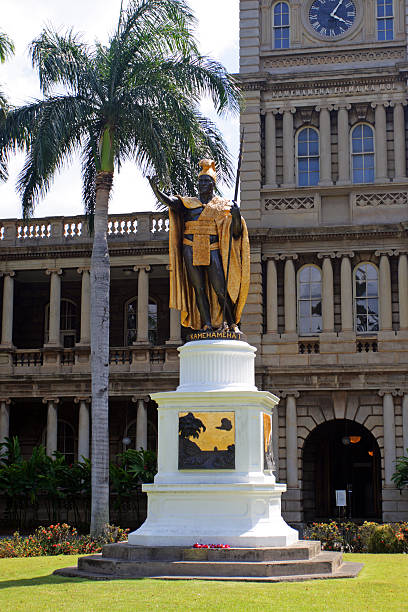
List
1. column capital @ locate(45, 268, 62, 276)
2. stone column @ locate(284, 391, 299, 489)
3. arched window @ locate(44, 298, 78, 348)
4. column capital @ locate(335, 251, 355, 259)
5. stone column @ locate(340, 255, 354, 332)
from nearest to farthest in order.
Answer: stone column @ locate(284, 391, 299, 489) → stone column @ locate(340, 255, 354, 332) → column capital @ locate(335, 251, 355, 259) → column capital @ locate(45, 268, 62, 276) → arched window @ locate(44, 298, 78, 348)

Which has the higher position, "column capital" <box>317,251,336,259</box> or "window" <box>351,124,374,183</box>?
"window" <box>351,124,374,183</box>

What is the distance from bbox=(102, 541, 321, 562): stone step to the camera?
471 inches

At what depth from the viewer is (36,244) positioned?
110ft

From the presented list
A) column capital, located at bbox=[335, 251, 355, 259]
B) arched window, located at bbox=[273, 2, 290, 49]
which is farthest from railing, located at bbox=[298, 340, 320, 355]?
arched window, located at bbox=[273, 2, 290, 49]

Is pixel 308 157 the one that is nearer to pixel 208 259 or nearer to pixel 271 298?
pixel 271 298

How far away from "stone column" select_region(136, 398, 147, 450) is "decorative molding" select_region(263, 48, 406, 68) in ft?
39.9

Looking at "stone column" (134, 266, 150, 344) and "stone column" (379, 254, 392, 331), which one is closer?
"stone column" (379, 254, 392, 331)

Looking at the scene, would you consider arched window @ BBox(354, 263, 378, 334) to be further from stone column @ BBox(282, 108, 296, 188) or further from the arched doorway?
stone column @ BBox(282, 108, 296, 188)

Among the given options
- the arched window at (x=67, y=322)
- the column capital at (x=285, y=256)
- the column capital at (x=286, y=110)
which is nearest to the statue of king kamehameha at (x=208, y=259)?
the column capital at (x=285, y=256)

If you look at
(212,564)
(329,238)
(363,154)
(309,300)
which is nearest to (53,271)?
(309,300)

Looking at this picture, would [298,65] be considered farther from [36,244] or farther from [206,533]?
[206,533]

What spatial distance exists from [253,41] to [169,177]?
494 inches

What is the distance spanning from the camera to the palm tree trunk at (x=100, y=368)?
69.3 feet

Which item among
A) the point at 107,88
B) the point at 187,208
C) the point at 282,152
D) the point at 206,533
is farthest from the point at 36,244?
the point at 206,533
